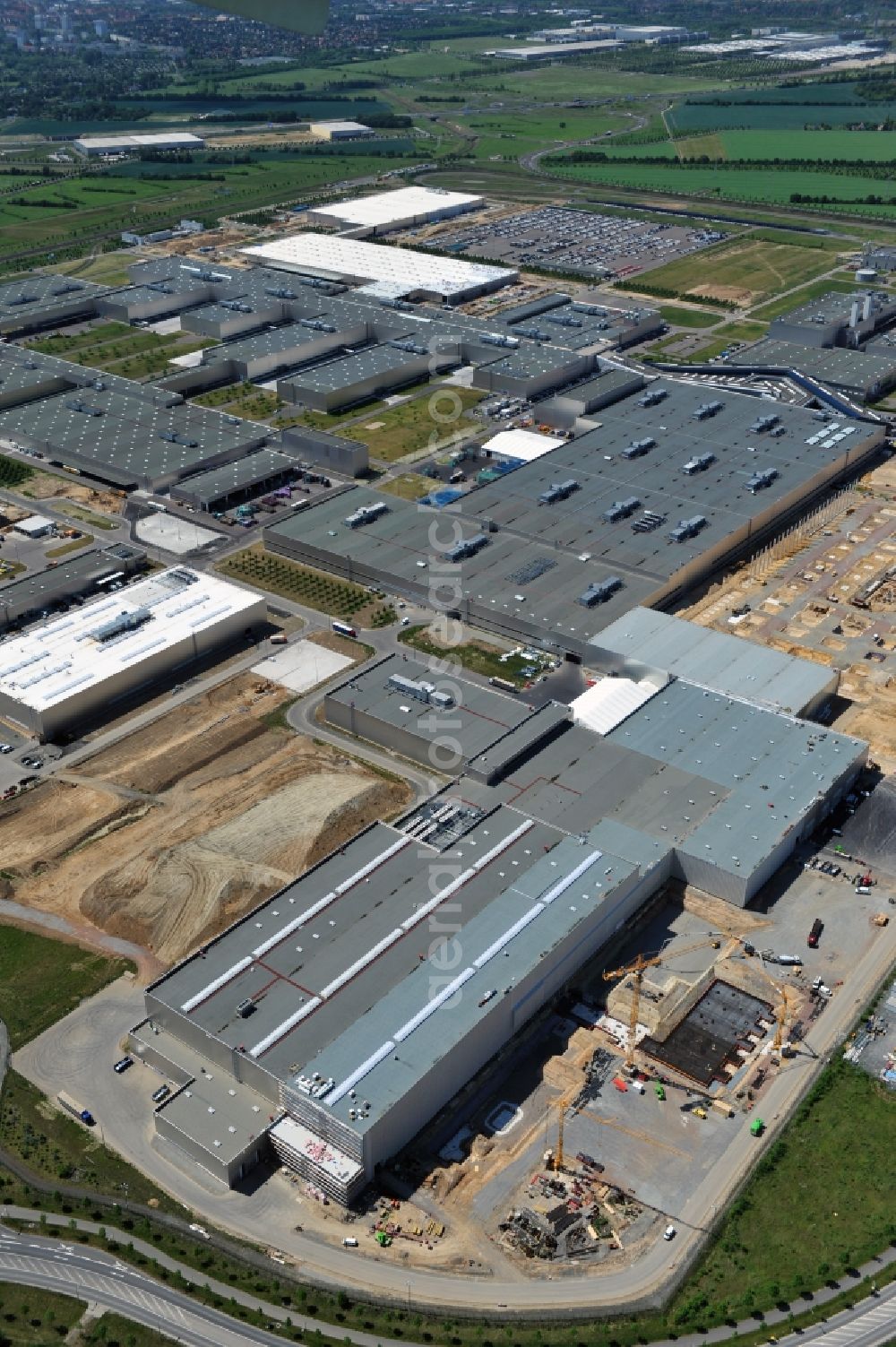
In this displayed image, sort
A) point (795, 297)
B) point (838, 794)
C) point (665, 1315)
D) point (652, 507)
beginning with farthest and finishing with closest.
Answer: point (795, 297) < point (652, 507) < point (838, 794) < point (665, 1315)

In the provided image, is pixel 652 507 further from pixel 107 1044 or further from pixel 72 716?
pixel 107 1044

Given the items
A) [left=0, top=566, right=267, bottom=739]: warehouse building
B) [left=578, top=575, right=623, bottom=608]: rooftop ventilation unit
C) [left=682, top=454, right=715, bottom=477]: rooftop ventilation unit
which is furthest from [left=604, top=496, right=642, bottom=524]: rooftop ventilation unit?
[left=0, top=566, right=267, bottom=739]: warehouse building

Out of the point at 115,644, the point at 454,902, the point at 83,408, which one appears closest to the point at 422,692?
the point at 454,902

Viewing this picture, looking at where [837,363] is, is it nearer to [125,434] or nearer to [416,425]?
[416,425]

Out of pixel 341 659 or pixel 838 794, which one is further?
pixel 341 659

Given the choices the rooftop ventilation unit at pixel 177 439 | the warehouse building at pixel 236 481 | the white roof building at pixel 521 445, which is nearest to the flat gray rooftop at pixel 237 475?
the warehouse building at pixel 236 481

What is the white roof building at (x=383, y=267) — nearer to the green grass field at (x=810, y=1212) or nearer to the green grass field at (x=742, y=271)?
the green grass field at (x=742, y=271)

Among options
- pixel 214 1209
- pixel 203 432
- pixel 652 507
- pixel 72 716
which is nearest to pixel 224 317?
pixel 203 432

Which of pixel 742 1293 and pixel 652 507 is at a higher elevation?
pixel 652 507
